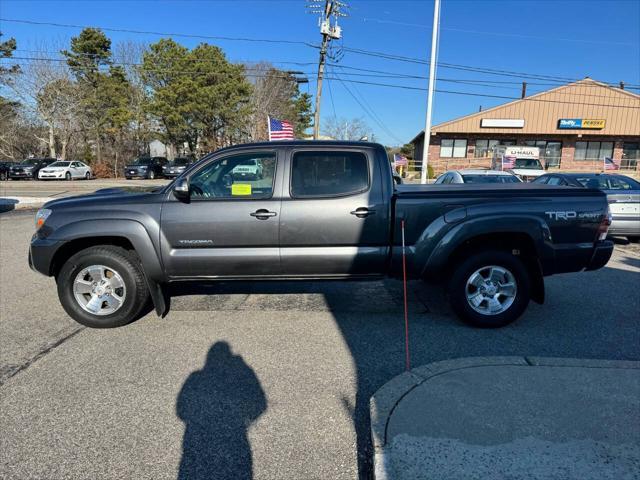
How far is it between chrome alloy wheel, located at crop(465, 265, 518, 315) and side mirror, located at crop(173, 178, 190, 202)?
300 cm

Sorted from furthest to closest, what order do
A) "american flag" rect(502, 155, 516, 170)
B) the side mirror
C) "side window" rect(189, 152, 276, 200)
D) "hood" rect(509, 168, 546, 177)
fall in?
1. "american flag" rect(502, 155, 516, 170)
2. "hood" rect(509, 168, 546, 177)
3. "side window" rect(189, 152, 276, 200)
4. the side mirror

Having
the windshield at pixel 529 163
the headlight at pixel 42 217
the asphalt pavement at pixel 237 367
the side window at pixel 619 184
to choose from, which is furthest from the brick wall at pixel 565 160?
the headlight at pixel 42 217

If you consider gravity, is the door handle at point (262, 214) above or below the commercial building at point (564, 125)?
below

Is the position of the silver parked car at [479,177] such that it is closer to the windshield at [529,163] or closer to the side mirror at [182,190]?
the side mirror at [182,190]

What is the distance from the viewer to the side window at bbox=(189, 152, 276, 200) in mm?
4102

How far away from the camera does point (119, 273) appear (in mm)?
4105

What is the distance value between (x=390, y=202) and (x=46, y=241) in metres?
3.47

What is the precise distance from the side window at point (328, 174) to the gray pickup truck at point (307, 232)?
1cm

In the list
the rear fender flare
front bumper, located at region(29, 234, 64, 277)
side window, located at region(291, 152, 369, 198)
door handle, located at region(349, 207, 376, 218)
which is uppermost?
side window, located at region(291, 152, 369, 198)

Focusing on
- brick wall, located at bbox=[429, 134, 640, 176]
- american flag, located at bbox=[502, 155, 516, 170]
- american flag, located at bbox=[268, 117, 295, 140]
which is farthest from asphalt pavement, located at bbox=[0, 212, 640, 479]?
brick wall, located at bbox=[429, 134, 640, 176]

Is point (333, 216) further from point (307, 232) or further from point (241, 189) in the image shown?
point (241, 189)

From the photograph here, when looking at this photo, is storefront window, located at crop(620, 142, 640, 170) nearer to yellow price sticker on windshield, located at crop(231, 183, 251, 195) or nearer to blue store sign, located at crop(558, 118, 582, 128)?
blue store sign, located at crop(558, 118, 582, 128)

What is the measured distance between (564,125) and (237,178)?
4241 cm

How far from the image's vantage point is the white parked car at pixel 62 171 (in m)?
29.0
